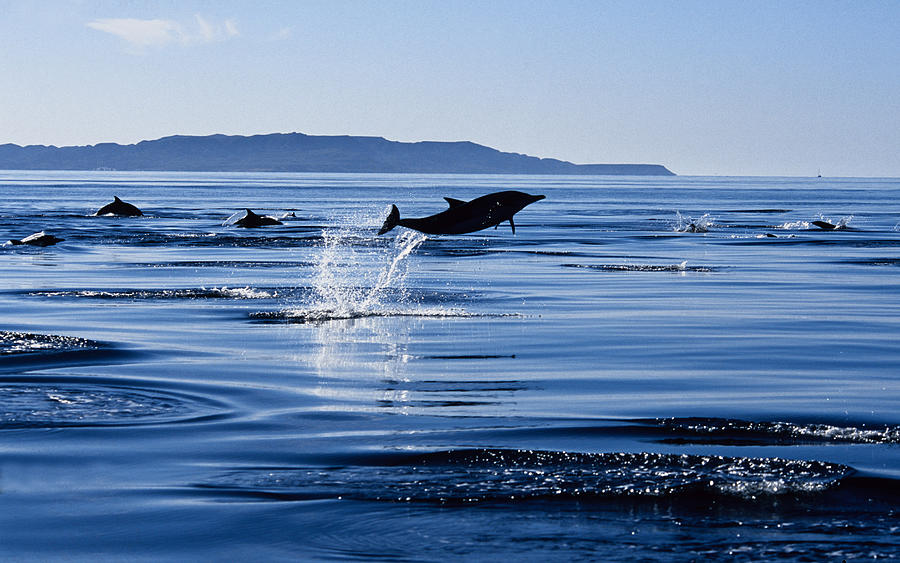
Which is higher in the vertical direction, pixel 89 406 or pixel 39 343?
pixel 39 343

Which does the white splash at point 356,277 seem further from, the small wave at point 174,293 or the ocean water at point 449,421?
the small wave at point 174,293

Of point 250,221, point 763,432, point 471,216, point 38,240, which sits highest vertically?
point 471,216

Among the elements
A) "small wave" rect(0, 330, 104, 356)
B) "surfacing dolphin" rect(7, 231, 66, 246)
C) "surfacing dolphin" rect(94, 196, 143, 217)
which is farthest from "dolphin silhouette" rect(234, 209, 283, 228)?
"small wave" rect(0, 330, 104, 356)

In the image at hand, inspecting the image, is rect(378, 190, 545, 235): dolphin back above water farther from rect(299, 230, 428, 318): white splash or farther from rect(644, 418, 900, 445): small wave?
rect(644, 418, 900, 445): small wave

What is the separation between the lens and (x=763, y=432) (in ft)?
36.1

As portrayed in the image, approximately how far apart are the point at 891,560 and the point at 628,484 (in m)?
2.19

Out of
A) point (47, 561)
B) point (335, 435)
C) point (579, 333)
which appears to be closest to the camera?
point (47, 561)

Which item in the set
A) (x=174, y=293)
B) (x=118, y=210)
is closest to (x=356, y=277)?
(x=174, y=293)

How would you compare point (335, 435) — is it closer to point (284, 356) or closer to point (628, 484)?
point (628, 484)

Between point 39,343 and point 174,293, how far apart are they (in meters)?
8.00

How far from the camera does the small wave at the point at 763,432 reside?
35.1 ft

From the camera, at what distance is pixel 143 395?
12859 mm

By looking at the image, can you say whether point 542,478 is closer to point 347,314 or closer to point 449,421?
point 449,421

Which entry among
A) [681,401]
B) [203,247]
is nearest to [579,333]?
[681,401]
